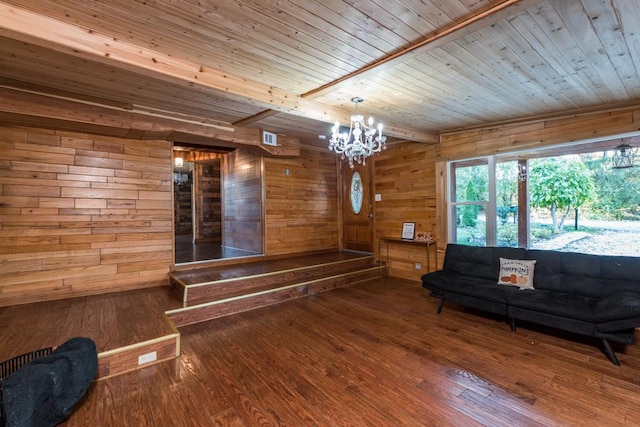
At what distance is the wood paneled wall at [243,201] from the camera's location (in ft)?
19.2

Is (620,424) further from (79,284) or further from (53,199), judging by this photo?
(53,199)

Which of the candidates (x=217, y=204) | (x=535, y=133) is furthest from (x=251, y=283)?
(x=217, y=204)

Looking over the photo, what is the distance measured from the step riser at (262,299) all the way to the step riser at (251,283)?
139 mm

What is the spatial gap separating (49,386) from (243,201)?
4.75 metres

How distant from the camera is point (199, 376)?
2.39 meters

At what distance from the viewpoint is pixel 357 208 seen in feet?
21.1

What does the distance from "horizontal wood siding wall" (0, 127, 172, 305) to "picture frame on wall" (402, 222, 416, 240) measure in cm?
396

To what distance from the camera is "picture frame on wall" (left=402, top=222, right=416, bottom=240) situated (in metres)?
5.32

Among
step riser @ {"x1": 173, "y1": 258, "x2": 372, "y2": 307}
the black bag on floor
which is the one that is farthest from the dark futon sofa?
the black bag on floor

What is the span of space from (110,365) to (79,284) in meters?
2.09

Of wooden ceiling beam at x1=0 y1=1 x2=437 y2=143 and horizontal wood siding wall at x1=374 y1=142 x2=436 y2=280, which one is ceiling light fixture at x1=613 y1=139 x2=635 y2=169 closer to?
horizontal wood siding wall at x1=374 y1=142 x2=436 y2=280

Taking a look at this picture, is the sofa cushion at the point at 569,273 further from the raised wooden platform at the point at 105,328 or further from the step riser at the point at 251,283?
the raised wooden platform at the point at 105,328

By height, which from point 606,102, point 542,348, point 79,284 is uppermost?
point 606,102

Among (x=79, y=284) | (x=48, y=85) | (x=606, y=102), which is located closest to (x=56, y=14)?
A: (x=48, y=85)
